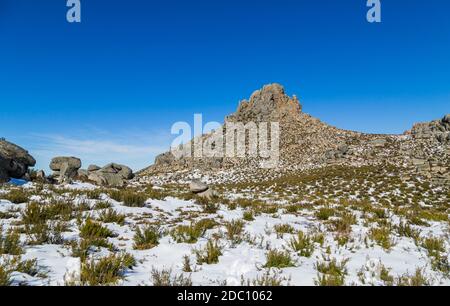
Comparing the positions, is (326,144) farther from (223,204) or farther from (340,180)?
(223,204)

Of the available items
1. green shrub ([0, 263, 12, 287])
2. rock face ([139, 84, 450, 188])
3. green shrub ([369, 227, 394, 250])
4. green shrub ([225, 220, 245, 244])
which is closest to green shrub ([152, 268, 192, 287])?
green shrub ([0, 263, 12, 287])

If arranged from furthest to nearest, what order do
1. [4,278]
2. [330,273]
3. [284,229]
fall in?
[284,229], [330,273], [4,278]

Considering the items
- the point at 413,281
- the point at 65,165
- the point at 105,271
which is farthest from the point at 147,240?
the point at 65,165

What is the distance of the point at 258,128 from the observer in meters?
76.9

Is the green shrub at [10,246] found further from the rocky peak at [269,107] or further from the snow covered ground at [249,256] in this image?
the rocky peak at [269,107]

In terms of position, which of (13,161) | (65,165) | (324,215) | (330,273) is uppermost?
(65,165)

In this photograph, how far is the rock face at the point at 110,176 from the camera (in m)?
22.9

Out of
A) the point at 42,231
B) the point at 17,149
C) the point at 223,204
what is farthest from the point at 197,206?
the point at 17,149

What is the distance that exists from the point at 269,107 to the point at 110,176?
63597 millimetres

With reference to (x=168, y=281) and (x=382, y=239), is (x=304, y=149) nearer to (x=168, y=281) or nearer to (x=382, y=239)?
(x=382, y=239)

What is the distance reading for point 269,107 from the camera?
82688mm

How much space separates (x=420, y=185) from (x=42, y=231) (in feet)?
97.8

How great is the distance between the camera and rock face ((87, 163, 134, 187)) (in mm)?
22906
